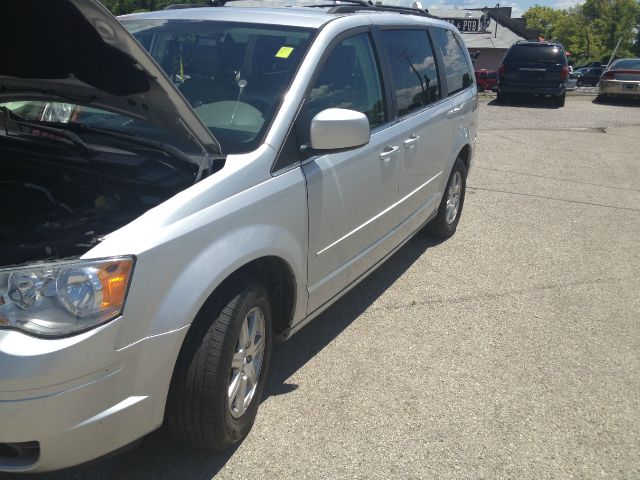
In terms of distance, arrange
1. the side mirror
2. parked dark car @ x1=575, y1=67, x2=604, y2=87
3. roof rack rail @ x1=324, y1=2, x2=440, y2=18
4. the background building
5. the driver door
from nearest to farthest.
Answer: the side mirror → the driver door → roof rack rail @ x1=324, y1=2, x2=440, y2=18 → parked dark car @ x1=575, y1=67, x2=604, y2=87 → the background building

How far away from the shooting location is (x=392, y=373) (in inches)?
147

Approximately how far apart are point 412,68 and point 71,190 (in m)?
2.63

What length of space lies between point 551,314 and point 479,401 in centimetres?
140

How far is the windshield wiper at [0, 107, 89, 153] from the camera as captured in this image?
318 cm

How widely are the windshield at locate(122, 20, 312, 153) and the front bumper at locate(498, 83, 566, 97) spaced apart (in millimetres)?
16287

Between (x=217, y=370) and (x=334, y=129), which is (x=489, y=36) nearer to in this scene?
(x=334, y=129)

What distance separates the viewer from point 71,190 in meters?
3.03

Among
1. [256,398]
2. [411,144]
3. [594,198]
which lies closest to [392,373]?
[256,398]

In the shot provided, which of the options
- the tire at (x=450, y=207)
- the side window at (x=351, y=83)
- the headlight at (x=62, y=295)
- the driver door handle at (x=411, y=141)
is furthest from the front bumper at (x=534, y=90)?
the headlight at (x=62, y=295)

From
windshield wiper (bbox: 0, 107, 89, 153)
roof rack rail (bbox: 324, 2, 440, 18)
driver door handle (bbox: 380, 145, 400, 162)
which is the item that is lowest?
driver door handle (bbox: 380, 145, 400, 162)

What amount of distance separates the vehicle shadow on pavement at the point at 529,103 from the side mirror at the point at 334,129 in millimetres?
16595

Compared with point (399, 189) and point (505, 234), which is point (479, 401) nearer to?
point (399, 189)

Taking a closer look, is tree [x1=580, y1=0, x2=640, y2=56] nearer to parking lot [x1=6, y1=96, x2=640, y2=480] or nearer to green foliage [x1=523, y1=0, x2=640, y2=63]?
green foliage [x1=523, y1=0, x2=640, y2=63]

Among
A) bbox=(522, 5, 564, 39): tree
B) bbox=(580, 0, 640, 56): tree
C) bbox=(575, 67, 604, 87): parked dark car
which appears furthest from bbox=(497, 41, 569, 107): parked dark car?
bbox=(522, 5, 564, 39): tree
